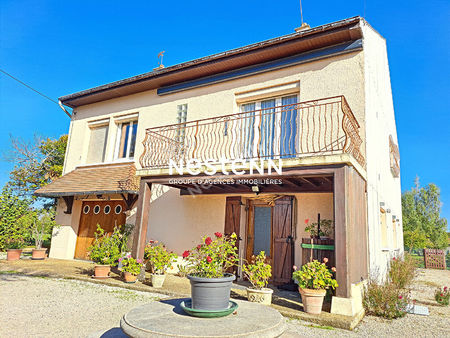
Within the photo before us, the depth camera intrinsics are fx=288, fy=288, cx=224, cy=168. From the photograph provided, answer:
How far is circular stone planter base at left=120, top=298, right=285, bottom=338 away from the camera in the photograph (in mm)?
2551

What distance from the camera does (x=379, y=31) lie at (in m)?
8.99

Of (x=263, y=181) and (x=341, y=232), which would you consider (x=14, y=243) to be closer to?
(x=263, y=181)

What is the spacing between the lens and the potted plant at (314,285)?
4883mm

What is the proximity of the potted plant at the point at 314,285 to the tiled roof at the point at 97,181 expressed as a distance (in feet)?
18.9

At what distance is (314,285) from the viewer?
4.96 meters

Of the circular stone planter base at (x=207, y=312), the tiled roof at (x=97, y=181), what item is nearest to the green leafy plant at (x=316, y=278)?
the circular stone planter base at (x=207, y=312)

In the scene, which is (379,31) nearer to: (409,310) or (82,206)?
(409,310)

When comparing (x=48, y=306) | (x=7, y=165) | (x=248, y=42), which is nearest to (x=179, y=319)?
(x=48, y=306)

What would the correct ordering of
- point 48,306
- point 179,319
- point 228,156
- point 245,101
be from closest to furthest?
point 179,319 < point 48,306 < point 228,156 < point 245,101

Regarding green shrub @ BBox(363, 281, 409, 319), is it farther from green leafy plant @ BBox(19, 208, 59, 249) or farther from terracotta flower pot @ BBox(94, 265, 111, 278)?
green leafy plant @ BBox(19, 208, 59, 249)

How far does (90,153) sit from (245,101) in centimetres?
703

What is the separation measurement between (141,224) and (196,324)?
4.84 meters

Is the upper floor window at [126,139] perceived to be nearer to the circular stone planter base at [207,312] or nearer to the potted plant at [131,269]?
the potted plant at [131,269]

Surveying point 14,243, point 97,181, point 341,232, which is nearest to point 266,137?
point 341,232
